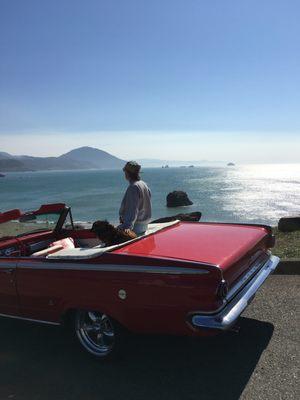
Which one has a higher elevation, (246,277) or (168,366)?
(246,277)

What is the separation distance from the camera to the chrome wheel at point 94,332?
428 centimetres

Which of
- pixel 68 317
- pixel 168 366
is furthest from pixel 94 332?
pixel 168 366

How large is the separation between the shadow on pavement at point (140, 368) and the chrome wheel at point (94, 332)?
0.45 feet

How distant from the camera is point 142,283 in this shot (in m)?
3.69

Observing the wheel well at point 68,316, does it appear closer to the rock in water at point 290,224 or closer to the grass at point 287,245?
the grass at point 287,245

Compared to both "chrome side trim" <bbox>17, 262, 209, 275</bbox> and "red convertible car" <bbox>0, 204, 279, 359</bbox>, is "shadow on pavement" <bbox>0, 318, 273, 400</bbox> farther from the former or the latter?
"chrome side trim" <bbox>17, 262, 209, 275</bbox>

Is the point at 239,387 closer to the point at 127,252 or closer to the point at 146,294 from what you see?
the point at 146,294

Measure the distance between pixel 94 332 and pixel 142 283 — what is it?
106 cm

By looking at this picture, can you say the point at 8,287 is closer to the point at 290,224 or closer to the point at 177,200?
the point at 290,224

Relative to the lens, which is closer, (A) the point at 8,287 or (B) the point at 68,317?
(B) the point at 68,317

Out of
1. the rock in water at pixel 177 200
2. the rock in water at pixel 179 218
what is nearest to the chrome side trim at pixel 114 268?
the rock in water at pixel 179 218

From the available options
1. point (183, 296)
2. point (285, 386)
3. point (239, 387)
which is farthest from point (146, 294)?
point (285, 386)

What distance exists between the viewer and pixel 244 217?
142 ft

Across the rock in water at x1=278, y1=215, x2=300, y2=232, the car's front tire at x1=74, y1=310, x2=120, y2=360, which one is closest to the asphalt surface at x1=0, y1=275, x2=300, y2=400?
the car's front tire at x1=74, y1=310, x2=120, y2=360
